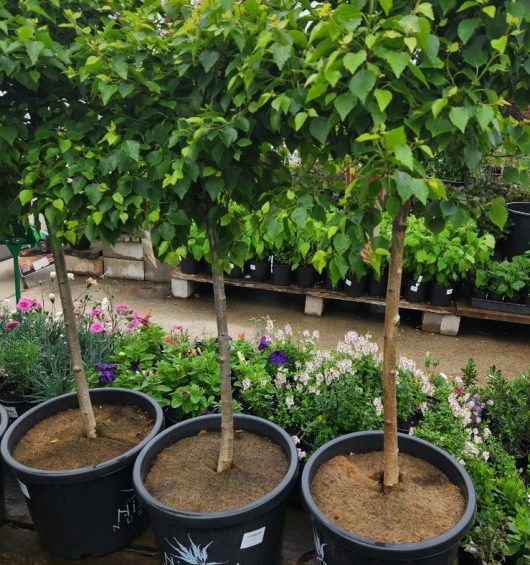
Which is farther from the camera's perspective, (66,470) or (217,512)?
(66,470)

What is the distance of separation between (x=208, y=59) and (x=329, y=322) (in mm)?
3608

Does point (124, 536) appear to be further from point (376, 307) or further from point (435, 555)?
point (376, 307)

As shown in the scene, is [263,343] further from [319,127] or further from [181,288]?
[181,288]

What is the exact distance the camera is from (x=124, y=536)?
7.70 ft

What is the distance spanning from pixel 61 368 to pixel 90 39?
1875 mm

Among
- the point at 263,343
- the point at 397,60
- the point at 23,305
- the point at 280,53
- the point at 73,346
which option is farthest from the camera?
the point at 23,305

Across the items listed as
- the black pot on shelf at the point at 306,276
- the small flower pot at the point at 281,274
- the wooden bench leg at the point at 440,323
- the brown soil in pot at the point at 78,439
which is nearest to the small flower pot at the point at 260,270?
the small flower pot at the point at 281,274

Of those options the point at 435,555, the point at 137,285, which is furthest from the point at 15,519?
the point at 137,285

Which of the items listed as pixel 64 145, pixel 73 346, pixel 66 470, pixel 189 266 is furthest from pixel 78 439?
pixel 189 266

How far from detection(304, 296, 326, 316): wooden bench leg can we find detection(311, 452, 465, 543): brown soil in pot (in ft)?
9.26

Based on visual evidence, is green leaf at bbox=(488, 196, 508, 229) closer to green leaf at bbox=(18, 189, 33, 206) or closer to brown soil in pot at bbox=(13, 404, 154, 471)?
green leaf at bbox=(18, 189, 33, 206)

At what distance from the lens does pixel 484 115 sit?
1.26 meters

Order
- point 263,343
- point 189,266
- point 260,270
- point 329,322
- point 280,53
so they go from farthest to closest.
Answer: point 189,266
point 260,270
point 329,322
point 263,343
point 280,53

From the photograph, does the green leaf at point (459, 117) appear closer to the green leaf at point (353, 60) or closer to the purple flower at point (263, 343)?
the green leaf at point (353, 60)
